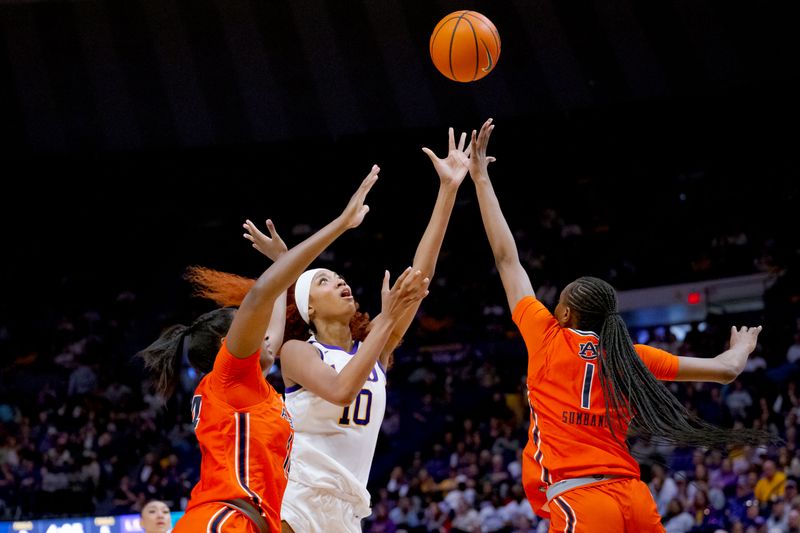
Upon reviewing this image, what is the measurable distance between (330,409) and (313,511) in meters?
0.43

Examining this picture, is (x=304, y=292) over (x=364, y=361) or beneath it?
over

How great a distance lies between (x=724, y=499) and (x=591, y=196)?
8.59 meters

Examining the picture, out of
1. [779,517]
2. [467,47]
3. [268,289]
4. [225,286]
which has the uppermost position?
[467,47]

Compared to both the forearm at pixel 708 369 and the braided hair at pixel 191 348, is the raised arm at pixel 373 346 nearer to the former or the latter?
the braided hair at pixel 191 348

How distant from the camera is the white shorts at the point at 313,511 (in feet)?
13.9

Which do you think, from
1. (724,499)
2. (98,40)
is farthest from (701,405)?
(98,40)

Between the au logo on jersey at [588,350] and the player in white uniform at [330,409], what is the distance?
0.74 metres

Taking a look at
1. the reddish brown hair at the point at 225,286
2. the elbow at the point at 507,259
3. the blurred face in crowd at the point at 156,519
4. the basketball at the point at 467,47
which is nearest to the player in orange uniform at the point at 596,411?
the elbow at the point at 507,259

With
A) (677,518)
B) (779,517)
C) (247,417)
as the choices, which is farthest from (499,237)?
(677,518)

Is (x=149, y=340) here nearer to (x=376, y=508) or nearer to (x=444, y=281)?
(x=444, y=281)

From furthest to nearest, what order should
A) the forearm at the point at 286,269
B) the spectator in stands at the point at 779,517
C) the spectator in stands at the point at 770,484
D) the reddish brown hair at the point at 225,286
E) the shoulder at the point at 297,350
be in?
the spectator in stands at the point at 770,484
the spectator in stands at the point at 779,517
the reddish brown hair at the point at 225,286
the shoulder at the point at 297,350
the forearm at the point at 286,269

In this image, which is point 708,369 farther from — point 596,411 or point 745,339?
point 596,411

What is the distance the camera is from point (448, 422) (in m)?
15.0

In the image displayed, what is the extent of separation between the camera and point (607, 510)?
3678 millimetres
